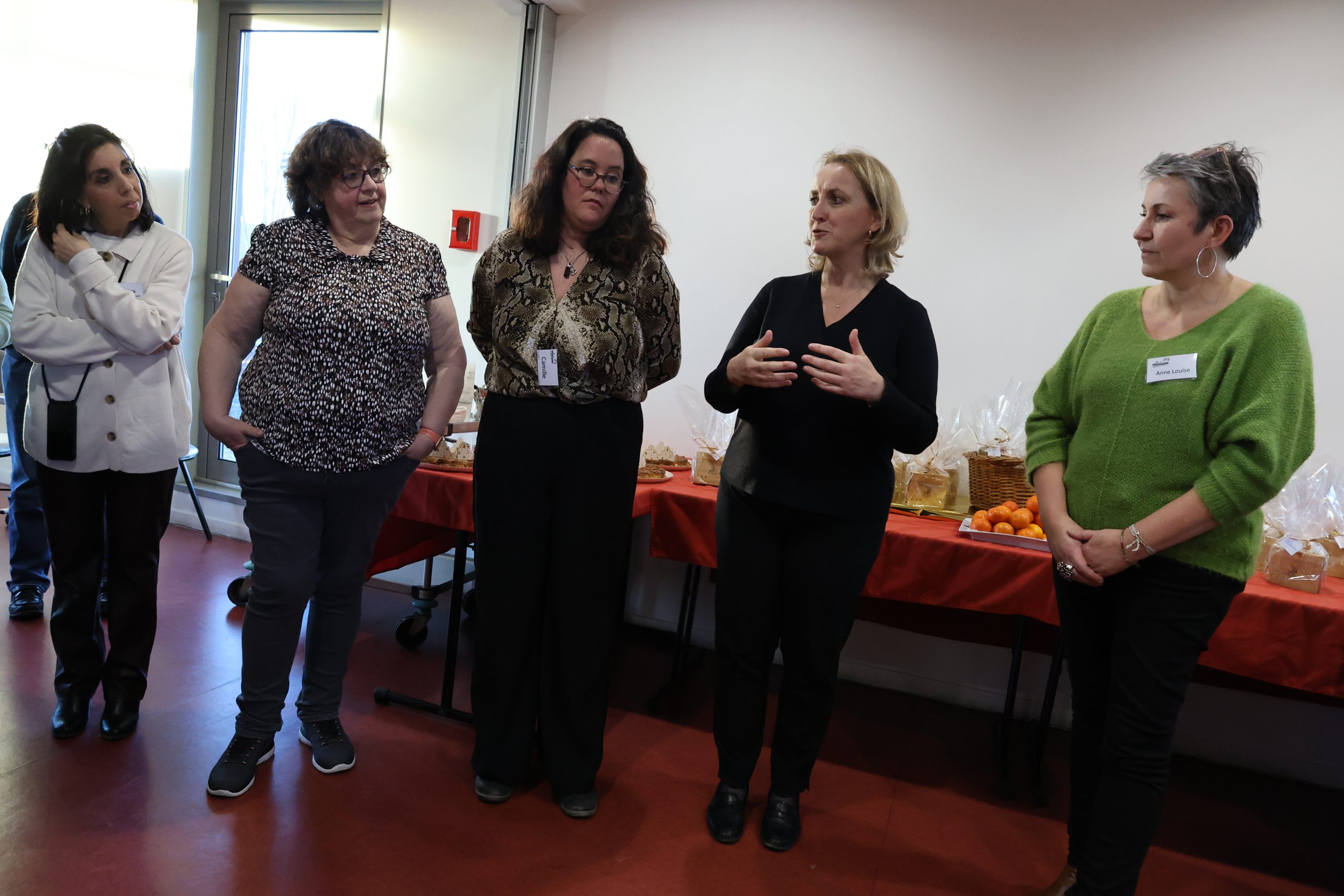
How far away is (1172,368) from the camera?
1.62 metres

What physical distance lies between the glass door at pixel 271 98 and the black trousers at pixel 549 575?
323 centimetres

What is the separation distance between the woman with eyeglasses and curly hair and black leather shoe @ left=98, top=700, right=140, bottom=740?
1.27ft

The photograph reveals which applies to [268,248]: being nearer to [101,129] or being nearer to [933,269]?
[101,129]

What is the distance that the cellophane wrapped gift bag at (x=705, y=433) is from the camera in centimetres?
314

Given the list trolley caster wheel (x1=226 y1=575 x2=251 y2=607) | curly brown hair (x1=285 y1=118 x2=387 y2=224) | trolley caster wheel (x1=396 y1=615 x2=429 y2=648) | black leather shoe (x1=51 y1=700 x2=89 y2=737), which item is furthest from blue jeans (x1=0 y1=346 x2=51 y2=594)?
curly brown hair (x1=285 y1=118 x2=387 y2=224)

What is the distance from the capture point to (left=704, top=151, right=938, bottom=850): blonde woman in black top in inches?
77.8

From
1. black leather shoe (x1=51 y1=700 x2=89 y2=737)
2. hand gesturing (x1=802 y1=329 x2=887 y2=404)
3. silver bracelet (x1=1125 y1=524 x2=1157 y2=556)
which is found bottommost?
black leather shoe (x1=51 y1=700 x2=89 y2=737)

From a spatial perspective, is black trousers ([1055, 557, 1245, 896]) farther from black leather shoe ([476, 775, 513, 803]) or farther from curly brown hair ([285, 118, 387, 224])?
curly brown hair ([285, 118, 387, 224])

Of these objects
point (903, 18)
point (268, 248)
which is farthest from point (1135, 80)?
point (268, 248)

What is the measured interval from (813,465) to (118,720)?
1910 millimetres

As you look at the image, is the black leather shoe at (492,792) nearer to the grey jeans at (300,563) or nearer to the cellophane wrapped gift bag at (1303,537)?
the grey jeans at (300,563)

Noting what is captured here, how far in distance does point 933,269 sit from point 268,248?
2404mm

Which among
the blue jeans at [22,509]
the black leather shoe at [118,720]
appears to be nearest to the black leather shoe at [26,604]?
the blue jeans at [22,509]

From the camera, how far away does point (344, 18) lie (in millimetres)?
4562
